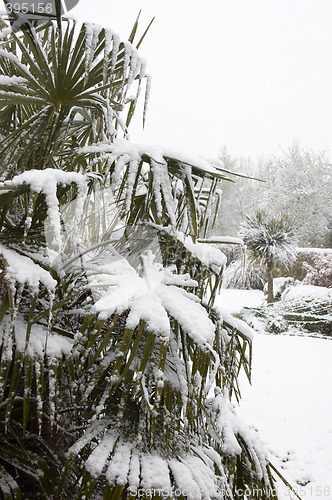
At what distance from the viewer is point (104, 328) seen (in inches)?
49.3

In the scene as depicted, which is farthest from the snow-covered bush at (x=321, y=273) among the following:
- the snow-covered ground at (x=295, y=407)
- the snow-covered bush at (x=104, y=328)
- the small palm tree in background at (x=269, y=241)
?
the snow-covered bush at (x=104, y=328)

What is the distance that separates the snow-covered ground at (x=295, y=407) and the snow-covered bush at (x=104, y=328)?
77.4 inches

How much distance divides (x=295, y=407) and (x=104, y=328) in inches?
165

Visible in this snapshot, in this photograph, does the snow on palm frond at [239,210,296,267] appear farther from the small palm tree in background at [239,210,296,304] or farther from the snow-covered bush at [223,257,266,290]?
the snow-covered bush at [223,257,266,290]

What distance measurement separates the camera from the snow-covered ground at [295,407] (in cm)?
341

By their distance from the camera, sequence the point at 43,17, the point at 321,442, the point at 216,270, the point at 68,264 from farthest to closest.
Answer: the point at 321,442
the point at 216,270
the point at 43,17
the point at 68,264

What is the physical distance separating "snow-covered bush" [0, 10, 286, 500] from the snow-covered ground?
6.45ft

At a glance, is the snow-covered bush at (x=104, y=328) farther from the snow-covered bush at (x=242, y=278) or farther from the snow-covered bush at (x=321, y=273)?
the snow-covered bush at (x=242, y=278)

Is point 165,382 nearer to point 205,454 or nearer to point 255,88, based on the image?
point 205,454

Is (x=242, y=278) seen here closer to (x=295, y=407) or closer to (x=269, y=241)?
(x=269, y=241)

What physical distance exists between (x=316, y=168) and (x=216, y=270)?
20641mm

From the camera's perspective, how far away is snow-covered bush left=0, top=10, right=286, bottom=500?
97 centimetres

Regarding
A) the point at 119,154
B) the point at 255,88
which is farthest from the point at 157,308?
the point at 255,88

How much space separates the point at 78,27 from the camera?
4.42 feet
